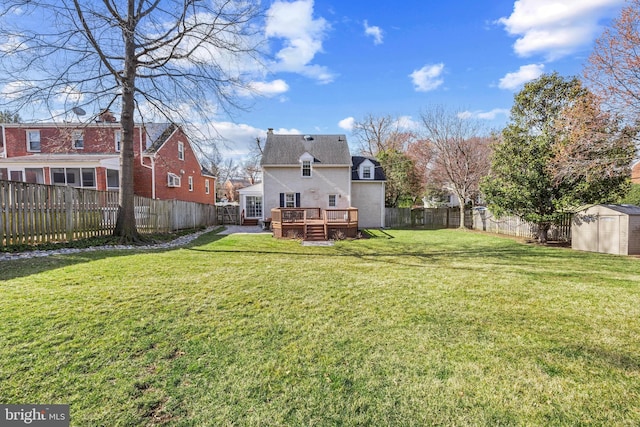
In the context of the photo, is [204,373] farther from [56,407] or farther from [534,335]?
[534,335]

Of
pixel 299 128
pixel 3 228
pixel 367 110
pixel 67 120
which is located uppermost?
pixel 367 110

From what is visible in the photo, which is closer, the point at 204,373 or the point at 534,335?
the point at 204,373

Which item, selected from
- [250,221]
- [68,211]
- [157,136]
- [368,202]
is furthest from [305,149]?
[68,211]

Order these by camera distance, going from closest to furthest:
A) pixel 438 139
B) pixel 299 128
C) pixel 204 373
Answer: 1. pixel 204 373
2. pixel 438 139
3. pixel 299 128

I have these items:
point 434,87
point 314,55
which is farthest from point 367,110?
point 314,55

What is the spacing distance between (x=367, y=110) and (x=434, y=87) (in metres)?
16.4

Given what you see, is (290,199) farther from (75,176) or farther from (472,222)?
(75,176)

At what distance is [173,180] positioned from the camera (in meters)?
21.5

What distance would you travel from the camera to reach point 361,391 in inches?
Result: 93.6

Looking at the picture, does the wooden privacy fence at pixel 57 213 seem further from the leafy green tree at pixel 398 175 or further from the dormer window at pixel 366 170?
the leafy green tree at pixel 398 175

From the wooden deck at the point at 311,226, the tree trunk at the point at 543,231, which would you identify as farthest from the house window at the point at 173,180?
the tree trunk at the point at 543,231

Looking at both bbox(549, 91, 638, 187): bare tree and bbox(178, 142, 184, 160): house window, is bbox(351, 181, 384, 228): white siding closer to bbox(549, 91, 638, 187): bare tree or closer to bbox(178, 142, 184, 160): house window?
bbox(549, 91, 638, 187): bare tree

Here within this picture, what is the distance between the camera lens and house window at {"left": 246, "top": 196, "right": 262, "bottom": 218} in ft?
76.3

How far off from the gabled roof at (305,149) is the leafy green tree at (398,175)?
242 inches
